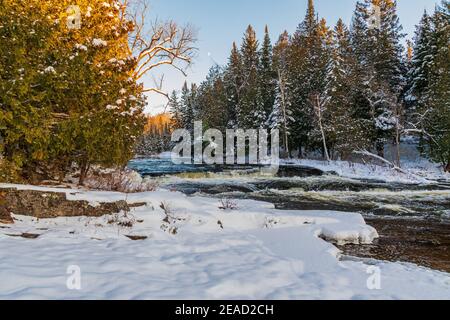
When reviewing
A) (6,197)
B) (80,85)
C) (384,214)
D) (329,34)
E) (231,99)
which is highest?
(329,34)

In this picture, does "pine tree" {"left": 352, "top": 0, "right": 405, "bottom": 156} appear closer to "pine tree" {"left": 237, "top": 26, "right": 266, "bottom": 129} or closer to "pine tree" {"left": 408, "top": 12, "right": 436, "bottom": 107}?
"pine tree" {"left": 408, "top": 12, "right": 436, "bottom": 107}

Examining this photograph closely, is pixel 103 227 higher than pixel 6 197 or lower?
lower

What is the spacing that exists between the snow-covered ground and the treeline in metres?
20.8

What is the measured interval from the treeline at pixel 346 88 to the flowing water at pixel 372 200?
757cm

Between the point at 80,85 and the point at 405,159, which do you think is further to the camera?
the point at 405,159

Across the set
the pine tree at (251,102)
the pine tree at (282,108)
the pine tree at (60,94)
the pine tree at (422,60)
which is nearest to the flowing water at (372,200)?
the pine tree at (60,94)

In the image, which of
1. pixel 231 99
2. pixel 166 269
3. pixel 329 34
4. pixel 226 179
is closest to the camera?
pixel 166 269

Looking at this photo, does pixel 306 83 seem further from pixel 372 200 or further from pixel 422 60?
pixel 372 200

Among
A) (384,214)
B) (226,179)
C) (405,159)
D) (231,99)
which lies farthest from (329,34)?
(384,214)

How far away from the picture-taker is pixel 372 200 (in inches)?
569

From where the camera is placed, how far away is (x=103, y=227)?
A: 273 inches
